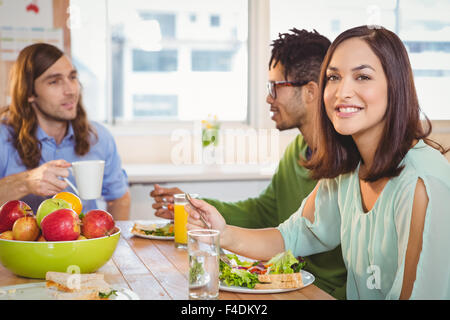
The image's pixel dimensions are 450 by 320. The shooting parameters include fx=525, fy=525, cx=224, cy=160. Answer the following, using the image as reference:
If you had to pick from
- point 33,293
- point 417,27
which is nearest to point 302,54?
point 33,293

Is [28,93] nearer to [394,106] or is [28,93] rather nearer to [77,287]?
[77,287]

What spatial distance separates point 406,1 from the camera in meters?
3.45

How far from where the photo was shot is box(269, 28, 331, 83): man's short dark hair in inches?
77.4

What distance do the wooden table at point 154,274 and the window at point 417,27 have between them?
7.42 feet

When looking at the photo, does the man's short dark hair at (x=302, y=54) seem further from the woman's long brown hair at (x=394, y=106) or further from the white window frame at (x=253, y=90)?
the white window frame at (x=253, y=90)

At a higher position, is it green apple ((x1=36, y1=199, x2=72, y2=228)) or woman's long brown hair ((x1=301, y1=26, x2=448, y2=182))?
woman's long brown hair ((x1=301, y1=26, x2=448, y2=182))

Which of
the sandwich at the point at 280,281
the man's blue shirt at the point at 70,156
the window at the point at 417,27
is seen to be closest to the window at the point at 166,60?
the window at the point at 417,27

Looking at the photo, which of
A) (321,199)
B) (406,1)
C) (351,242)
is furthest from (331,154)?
(406,1)

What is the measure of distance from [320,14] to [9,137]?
210cm

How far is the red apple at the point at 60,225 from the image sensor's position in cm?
108

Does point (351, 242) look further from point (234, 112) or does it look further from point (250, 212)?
point (234, 112)

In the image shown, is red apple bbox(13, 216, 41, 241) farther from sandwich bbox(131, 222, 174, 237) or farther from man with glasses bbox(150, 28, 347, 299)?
man with glasses bbox(150, 28, 347, 299)

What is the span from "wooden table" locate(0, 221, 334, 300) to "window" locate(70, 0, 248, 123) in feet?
6.46

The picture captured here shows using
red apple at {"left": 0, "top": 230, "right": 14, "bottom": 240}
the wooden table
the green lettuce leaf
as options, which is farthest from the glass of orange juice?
red apple at {"left": 0, "top": 230, "right": 14, "bottom": 240}
